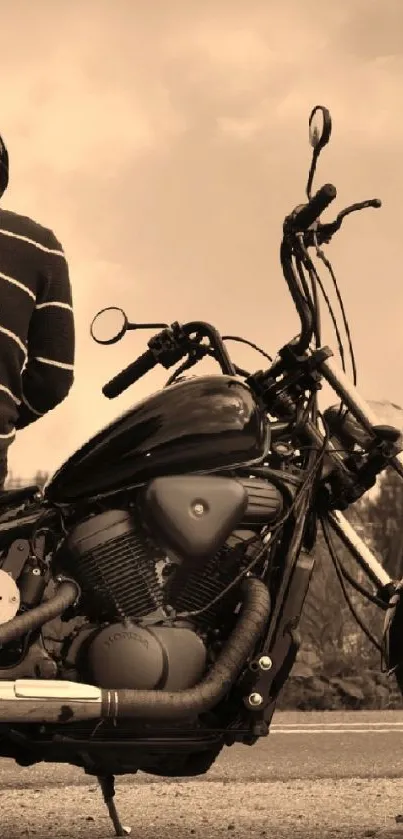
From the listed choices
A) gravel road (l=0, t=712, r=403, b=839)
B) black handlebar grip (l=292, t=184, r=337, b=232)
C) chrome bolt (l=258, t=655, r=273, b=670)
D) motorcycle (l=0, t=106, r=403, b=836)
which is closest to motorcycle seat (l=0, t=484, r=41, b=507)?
motorcycle (l=0, t=106, r=403, b=836)

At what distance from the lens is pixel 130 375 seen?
4.97 meters

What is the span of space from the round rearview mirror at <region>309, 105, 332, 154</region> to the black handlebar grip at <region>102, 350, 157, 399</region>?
0.99m

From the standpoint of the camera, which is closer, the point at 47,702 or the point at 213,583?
the point at 47,702

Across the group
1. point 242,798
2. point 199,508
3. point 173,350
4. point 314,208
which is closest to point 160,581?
point 199,508

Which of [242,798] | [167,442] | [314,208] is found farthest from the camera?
[242,798]

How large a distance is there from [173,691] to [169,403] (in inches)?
34.3

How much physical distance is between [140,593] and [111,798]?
144 centimetres

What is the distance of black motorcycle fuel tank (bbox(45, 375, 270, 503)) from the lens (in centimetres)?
409

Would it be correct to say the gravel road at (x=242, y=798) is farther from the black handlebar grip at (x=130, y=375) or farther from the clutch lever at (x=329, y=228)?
the clutch lever at (x=329, y=228)

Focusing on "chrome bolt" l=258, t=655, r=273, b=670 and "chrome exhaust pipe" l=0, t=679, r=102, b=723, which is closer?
"chrome exhaust pipe" l=0, t=679, r=102, b=723

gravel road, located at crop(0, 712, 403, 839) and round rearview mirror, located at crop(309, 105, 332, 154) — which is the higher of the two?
round rearview mirror, located at crop(309, 105, 332, 154)

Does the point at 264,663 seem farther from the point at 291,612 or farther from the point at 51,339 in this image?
the point at 51,339

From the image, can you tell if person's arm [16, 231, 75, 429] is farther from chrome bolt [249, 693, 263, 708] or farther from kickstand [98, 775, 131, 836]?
kickstand [98, 775, 131, 836]

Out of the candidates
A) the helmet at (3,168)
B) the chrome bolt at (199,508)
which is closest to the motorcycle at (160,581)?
the chrome bolt at (199,508)
